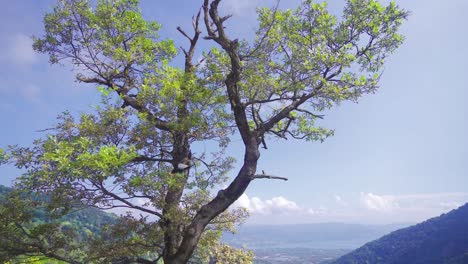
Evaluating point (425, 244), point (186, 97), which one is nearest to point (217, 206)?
point (186, 97)

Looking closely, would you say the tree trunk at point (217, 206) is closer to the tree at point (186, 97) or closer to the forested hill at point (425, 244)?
the tree at point (186, 97)

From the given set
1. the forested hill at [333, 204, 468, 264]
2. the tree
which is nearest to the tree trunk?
the tree

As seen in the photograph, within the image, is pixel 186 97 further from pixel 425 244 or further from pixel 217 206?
pixel 425 244

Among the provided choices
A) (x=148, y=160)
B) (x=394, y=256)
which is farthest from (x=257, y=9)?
(x=394, y=256)

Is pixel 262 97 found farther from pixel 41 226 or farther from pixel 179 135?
pixel 41 226

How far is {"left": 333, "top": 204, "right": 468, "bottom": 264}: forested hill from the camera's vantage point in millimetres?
147925

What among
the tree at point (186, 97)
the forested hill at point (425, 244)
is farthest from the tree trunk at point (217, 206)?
the forested hill at point (425, 244)

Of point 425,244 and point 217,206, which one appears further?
point 425,244

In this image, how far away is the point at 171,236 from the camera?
27.9 feet

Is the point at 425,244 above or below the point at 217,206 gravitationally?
above

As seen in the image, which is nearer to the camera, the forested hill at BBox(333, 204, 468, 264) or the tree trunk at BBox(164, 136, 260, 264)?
the tree trunk at BBox(164, 136, 260, 264)

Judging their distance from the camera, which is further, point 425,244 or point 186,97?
point 425,244

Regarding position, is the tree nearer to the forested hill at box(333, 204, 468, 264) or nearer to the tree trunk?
the tree trunk

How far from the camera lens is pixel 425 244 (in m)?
163
